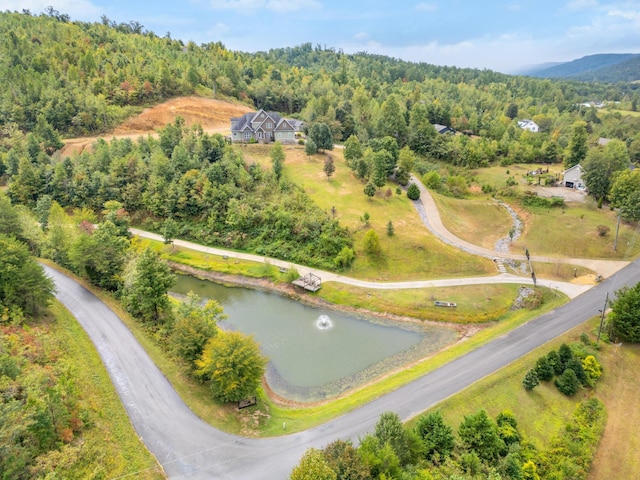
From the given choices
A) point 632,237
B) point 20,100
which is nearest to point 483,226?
point 632,237

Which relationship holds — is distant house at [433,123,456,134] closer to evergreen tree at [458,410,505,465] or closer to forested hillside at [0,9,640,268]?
forested hillside at [0,9,640,268]

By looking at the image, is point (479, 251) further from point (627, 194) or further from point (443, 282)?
point (627, 194)

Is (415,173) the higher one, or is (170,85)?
(170,85)

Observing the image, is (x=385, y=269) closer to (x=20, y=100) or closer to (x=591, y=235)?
(x=591, y=235)

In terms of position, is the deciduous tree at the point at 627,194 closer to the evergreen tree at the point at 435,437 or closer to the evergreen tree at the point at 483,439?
the evergreen tree at the point at 483,439

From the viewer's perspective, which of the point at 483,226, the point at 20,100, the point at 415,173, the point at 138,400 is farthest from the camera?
the point at 20,100

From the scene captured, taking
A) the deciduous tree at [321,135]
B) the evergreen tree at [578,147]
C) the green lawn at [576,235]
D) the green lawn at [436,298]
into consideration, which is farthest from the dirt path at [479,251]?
the evergreen tree at [578,147]
